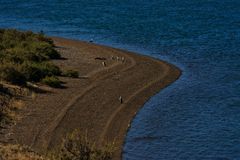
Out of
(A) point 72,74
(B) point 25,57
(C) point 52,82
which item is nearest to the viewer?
(C) point 52,82

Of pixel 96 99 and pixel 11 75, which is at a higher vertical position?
pixel 11 75

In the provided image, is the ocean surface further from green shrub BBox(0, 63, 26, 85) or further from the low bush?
the low bush

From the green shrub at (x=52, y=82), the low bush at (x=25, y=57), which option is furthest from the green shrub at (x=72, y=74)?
the green shrub at (x=52, y=82)

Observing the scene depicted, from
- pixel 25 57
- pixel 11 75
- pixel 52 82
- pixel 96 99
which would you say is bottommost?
pixel 96 99

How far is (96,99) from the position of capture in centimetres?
5125

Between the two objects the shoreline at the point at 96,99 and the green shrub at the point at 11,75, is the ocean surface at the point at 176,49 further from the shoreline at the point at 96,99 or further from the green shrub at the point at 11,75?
the green shrub at the point at 11,75

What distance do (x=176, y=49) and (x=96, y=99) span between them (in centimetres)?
3120

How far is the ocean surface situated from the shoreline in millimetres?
1448

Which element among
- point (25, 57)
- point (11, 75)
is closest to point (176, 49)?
point (25, 57)

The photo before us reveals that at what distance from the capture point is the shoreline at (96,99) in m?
41.3

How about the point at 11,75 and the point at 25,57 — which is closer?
the point at 11,75

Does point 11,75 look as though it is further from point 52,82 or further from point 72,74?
point 72,74

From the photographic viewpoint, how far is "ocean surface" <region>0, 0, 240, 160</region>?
4150 cm

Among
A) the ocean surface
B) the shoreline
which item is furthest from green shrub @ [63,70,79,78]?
the ocean surface
